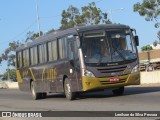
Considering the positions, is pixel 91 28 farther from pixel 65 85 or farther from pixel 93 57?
pixel 65 85

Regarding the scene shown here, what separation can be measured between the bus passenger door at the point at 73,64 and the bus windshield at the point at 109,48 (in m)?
0.54

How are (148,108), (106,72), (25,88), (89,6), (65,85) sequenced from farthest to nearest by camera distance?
(89,6), (25,88), (65,85), (106,72), (148,108)

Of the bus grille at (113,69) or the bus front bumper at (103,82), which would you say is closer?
the bus front bumper at (103,82)

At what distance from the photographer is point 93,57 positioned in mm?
20062

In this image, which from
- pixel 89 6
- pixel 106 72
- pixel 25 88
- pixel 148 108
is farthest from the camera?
pixel 89 6

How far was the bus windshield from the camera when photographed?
65.8 feet

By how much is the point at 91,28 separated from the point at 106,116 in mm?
7695

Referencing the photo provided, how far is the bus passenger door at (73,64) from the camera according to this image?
20.5 m

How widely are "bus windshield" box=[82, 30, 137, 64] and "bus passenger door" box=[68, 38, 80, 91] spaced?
0.54m

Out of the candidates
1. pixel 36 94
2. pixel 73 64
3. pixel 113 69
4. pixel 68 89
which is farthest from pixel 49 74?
pixel 113 69

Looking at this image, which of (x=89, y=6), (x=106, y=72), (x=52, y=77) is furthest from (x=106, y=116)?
(x=89, y=6)

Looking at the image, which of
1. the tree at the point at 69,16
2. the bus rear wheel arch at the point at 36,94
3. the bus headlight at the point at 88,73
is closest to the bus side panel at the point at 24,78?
the bus rear wheel arch at the point at 36,94

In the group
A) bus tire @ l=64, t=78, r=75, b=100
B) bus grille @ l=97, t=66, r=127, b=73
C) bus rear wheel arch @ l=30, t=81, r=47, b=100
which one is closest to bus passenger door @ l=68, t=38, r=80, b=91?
bus tire @ l=64, t=78, r=75, b=100

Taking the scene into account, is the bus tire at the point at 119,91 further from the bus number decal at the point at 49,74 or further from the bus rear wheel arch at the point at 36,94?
the bus rear wheel arch at the point at 36,94
